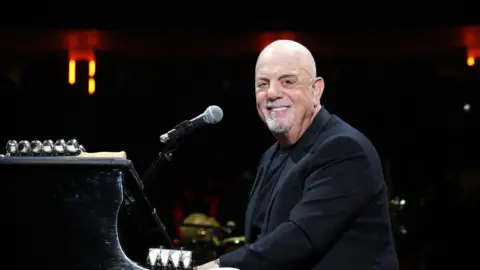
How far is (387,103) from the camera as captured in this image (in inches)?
233

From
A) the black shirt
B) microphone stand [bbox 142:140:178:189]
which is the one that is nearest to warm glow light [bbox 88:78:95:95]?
microphone stand [bbox 142:140:178:189]

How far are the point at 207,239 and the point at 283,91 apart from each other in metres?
2.85

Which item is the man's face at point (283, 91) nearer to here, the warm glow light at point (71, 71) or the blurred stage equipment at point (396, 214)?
the blurred stage equipment at point (396, 214)

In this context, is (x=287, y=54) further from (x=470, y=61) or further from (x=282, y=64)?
(x=470, y=61)

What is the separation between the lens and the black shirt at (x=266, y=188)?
2529 millimetres

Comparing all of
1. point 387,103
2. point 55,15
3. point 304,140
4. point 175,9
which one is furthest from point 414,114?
point 304,140

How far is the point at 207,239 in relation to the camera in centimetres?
517

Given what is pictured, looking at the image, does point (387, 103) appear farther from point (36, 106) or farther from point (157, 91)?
point (36, 106)

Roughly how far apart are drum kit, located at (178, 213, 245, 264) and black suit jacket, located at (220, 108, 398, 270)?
2.62m

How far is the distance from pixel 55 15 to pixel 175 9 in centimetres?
92

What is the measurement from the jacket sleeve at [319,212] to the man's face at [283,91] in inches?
7.9

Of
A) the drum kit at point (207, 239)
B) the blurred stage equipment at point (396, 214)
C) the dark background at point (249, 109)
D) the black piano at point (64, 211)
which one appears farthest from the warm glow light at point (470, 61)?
the black piano at point (64, 211)

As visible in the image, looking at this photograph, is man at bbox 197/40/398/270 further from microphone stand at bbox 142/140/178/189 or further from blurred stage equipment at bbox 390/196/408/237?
blurred stage equipment at bbox 390/196/408/237

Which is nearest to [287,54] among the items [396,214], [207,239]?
[207,239]
